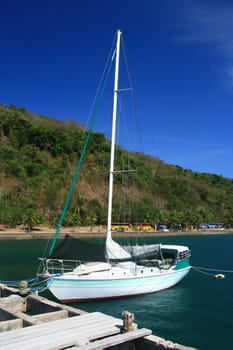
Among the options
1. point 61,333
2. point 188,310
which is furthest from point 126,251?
point 61,333

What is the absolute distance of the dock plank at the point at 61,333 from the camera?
10117 mm

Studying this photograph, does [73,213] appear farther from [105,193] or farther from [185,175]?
[185,175]

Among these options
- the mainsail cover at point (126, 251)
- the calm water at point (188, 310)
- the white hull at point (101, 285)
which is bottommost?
the calm water at point (188, 310)

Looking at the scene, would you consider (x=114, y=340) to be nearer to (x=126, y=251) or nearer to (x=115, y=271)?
(x=115, y=271)

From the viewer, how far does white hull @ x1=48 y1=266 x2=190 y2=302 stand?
21.3m

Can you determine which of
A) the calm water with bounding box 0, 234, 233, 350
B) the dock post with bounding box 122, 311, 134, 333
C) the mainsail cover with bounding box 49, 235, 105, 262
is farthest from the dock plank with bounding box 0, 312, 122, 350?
the mainsail cover with bounding box 49, 235, 105, 262

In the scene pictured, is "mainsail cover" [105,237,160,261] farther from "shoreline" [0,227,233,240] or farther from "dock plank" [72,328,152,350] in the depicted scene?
"shoreline" [0,227,233,240]

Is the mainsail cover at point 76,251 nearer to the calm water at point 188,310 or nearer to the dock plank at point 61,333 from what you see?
the calm water at point 188,310

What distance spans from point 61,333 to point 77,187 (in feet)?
332

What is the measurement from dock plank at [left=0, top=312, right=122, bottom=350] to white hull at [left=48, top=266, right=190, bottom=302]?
887cm

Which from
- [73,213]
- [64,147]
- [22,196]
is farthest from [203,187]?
[22,196]

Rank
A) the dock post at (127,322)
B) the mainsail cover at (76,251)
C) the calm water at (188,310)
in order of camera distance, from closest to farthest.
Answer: the dock post at (127,322), the calm water at (188,310), the mainsail cover at (76,251)

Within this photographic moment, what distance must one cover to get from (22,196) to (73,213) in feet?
46.8

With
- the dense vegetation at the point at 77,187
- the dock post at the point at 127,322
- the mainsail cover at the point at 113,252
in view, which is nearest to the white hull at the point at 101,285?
the mainsail cover at the point at 113,252
